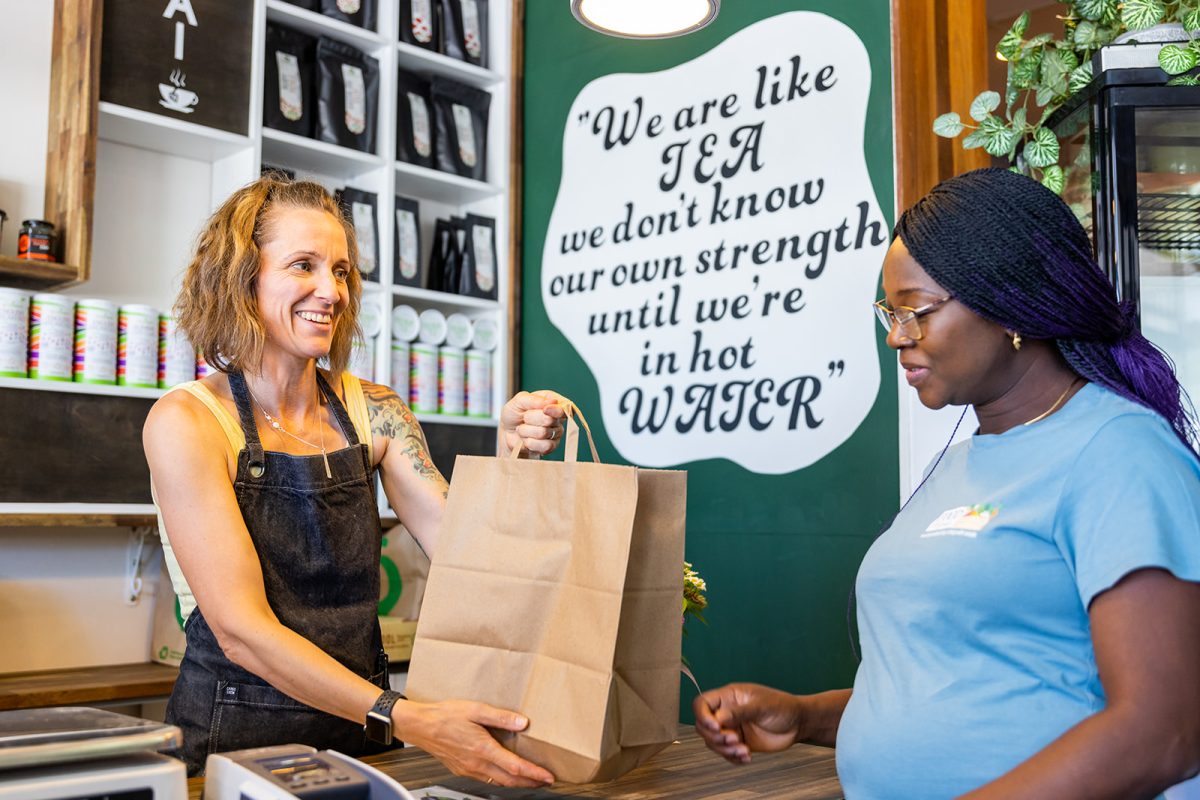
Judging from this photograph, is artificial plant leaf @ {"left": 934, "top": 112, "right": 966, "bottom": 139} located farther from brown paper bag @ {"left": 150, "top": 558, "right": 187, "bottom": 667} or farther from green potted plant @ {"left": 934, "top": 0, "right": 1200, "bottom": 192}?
brown paper bag @ {"left": 150, "top": 558, "right": 187, "bottom": 667}

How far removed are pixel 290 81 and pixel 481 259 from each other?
819 millimetres

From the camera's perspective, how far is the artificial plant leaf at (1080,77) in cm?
201

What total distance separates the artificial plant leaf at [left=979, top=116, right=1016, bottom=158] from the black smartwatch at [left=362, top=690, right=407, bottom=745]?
1578 mm

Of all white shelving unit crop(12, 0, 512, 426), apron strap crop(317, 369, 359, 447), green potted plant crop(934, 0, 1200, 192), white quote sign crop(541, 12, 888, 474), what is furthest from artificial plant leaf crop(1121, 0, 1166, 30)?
white shelving unit crop(12, 0, 512, 426)

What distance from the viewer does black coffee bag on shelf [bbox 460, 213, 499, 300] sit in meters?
3.58

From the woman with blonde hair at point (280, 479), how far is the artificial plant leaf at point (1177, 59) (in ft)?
4.04

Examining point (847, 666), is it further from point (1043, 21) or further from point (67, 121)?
point (1043, 21)

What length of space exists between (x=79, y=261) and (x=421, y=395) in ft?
3.62

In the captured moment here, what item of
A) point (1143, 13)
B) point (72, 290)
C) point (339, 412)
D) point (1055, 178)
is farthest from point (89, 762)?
point (72, 290)

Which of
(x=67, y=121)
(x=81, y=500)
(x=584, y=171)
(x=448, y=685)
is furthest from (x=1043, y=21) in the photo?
(x=448, y=685)

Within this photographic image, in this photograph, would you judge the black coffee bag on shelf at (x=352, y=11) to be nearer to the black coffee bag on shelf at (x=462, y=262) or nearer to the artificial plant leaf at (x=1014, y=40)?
the black coffee bag on shelf at (x=462, y=262)

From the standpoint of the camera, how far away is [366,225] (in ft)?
10.9

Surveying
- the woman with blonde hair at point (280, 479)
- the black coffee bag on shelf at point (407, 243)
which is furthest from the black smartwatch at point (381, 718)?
the black coffee bag on shelf at point (407, 243)

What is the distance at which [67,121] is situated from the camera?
8.89 ft
